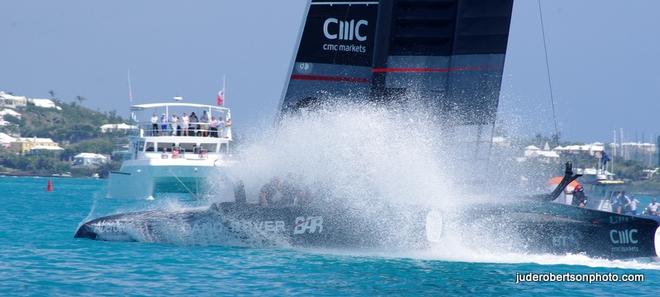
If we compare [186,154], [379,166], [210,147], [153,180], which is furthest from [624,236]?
[210,147]

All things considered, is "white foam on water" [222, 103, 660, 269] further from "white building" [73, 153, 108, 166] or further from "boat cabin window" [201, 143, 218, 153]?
"white building" [73, 153, 108, 166]

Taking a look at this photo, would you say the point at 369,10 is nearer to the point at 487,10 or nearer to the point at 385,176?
the point at 487,10

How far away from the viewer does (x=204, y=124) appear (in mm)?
47281

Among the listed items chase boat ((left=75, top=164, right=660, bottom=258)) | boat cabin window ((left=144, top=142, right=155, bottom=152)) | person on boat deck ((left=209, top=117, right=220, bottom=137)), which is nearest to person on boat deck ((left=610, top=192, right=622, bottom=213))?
chase boat ((left=75, top=164, right=660, bottom=258))

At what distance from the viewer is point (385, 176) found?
19.5 meters

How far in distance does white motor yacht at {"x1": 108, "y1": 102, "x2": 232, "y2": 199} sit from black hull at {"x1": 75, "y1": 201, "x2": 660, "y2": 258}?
81.5 feet

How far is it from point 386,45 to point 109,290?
29.1 feet

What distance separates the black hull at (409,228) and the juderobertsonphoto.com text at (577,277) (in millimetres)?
1157

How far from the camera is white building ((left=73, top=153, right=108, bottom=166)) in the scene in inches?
5022

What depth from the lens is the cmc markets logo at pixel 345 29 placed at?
873 inches

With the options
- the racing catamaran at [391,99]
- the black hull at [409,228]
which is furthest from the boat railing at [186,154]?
the black hull at [409,228]

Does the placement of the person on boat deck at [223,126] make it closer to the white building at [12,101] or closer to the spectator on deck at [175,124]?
the spectator on deck at [175,124]

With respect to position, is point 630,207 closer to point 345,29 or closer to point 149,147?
point 345,29

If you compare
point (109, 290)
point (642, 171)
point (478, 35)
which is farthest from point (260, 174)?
point (642, 171)
